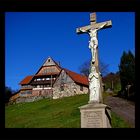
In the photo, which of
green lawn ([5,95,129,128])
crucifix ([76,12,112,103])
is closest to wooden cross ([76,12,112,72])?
crucifix ([76,12,112,103])

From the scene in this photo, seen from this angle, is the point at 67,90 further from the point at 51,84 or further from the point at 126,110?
the point at 126,110

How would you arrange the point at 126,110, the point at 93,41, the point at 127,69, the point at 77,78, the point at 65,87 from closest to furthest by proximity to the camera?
the point at 93,41
the point at 126,110
the point at 127,69
the point at 65,87
the point at 77,78

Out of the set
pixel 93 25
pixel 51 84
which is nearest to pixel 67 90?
pixel 51 84

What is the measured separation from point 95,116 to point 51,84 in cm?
2442

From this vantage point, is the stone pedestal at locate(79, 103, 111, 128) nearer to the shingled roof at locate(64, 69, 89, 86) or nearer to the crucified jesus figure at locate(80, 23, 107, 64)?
the crucified jesus figure at locate(80, 23, 107, 64)

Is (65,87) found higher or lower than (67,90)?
higher

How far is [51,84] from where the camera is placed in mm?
30781

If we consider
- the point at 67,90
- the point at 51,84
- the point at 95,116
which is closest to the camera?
the point at 95,116

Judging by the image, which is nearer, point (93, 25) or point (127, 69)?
point (93, 25)

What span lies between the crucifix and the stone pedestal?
0.75 ft

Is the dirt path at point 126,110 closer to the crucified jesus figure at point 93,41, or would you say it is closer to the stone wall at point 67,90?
the crucified jesus figure at point 93,41
